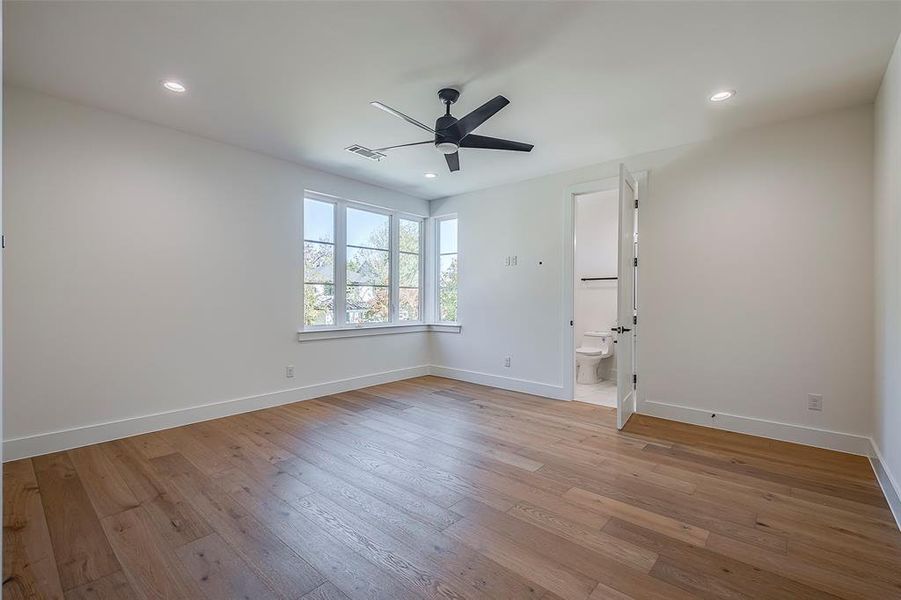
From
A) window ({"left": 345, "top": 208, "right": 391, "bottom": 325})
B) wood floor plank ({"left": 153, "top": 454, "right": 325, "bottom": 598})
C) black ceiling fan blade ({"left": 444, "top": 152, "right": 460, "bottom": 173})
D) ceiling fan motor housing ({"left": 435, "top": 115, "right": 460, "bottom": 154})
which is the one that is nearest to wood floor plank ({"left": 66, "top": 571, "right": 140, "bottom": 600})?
wood floor plank ({"left": 153, "top": 454, "right": 325, "bottom": 598})

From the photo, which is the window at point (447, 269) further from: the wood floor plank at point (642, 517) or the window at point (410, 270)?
the wood floor plank at point (642, 517)

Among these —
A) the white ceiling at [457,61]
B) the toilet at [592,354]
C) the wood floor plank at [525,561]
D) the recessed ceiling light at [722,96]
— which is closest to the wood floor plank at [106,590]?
the wood floor plank at [525,561]

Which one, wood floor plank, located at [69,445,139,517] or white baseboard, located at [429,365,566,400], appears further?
white baseboard, located at [429,365,566,400]

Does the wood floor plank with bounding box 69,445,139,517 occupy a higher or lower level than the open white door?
lower

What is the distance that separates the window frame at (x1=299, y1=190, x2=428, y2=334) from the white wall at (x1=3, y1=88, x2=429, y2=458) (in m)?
0.22

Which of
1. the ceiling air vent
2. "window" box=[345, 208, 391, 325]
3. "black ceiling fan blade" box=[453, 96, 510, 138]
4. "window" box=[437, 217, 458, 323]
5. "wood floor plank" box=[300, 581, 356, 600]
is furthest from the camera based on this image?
"window" box=[437, 217, 458, 323]

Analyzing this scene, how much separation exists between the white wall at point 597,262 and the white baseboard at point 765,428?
1878 mm

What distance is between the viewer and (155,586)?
1.80 metres

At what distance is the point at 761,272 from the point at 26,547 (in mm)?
5019

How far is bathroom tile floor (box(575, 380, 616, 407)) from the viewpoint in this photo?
4.71 m

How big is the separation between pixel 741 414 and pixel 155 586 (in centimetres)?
414

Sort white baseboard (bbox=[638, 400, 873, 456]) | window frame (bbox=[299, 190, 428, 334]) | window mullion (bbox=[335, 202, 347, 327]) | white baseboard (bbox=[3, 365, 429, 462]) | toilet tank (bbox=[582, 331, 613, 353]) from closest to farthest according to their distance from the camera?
1. white baseboard (bbox=[3, 365, 429, 462])
2. white baseboard (bbox=[638, 400, 873, 456])
3. window frame (bbox=[299, 190, 428, 334])
4. window mullion (bbox=[335, 202, 347, 327])
5. toilet tank (bbox=[582, 331, 613, 353])

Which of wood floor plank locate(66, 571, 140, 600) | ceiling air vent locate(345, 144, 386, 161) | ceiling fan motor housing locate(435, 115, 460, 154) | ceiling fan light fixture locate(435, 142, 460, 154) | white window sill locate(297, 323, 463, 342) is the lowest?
wood floor plank locate(66, 571, 140, 600)

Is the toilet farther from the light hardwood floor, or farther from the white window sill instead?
the light hardwood floor
